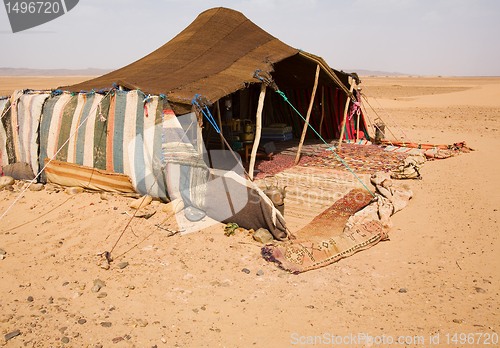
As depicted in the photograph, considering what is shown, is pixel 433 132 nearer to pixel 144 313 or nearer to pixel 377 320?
pixel 377 320

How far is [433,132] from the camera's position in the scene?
11719 mm

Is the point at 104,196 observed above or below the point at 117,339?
above

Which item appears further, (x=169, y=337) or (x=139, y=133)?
(x=139, y=133)

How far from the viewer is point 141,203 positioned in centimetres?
528

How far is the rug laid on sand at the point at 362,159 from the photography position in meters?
7.39

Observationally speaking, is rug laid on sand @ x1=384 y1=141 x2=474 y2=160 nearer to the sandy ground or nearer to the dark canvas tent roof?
the dark canvas tent roof

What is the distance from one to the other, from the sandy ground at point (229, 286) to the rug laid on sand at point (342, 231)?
4.9 inches

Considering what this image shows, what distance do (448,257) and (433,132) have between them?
8689 mm

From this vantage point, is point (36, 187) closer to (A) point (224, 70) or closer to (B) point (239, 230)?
(A) point (224, 70)

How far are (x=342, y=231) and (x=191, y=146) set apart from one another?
89.5 inches

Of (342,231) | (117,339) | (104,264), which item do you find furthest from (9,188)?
(342,231)

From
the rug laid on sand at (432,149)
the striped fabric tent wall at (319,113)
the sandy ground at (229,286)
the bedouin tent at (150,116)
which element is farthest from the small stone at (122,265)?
the striped fabric tent wall at (319,113)

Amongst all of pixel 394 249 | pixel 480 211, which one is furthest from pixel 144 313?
pixel 480 211

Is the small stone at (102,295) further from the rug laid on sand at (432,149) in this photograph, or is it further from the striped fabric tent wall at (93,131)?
the rug laid on sand at (432,149)
